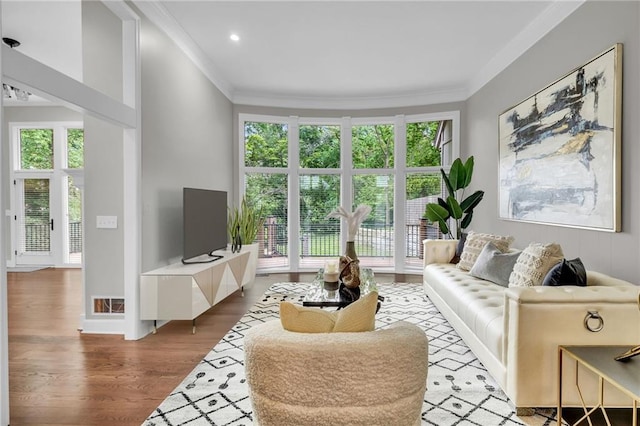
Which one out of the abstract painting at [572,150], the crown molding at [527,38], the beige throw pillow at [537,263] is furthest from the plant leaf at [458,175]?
the beige throw pillow at [537,263]

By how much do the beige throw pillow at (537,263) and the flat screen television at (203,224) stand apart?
10.4ft

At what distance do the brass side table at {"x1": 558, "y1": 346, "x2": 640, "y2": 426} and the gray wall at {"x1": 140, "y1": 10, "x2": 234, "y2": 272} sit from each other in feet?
11.2

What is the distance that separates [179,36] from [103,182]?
1.84 metres

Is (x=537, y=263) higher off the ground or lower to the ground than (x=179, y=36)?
lower

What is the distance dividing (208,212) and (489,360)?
3.37m

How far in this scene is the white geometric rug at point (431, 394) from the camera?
207 centimetres


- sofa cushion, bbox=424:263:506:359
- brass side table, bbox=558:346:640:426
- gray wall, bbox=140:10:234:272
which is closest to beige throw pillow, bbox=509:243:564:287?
sofa cushion, bbox=424:263:506:359

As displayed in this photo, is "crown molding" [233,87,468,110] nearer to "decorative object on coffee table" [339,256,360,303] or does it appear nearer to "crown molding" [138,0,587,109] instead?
"crown molding" [138,0,587,109]

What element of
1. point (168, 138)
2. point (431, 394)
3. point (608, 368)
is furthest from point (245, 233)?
point (608, 368)

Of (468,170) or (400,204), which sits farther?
(400,204)

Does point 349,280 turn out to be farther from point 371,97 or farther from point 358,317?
point 371,97

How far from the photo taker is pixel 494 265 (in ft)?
11.4

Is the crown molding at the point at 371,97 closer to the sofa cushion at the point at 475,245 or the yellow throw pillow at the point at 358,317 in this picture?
the sofa cushion at the point at 475,245

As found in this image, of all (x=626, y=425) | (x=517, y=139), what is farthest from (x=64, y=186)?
(x=626, y=425)
